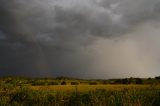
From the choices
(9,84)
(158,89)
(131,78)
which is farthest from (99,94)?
(131,78)

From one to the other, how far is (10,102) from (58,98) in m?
2.73

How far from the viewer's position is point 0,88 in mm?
21625

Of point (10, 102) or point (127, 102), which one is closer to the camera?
point (127, 102)

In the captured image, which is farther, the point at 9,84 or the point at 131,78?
the point at 131,78

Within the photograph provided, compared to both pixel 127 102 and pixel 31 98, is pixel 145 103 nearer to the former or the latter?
pixel 127 102

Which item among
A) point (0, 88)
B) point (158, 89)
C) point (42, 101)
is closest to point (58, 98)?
point (42, 101)

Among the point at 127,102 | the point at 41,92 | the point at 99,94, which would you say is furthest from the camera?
the point at 41,92

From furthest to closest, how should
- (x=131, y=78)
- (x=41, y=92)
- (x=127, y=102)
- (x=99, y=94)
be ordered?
(x=131, y=78) < (x=41, y=92) < (x=99, y=94) < (x=127, y=102)

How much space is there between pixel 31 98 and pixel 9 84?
1.68m

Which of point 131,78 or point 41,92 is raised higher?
point 131,78

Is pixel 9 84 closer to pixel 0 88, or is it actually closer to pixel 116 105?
pixel 0 88

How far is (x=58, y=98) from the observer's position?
2006cm

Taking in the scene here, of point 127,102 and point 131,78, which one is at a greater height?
point 131,78

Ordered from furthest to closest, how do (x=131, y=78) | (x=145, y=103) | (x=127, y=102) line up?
(x=131, y=78) < (x=145, y=103) < (x=127, y=102)
